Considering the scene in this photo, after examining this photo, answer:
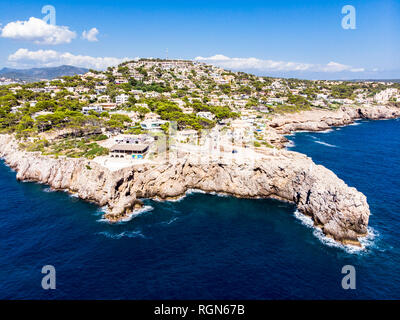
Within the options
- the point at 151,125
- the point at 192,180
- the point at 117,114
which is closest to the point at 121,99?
the point at 117,114

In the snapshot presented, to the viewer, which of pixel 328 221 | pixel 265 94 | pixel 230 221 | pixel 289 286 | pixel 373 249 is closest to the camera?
pixel 289 286

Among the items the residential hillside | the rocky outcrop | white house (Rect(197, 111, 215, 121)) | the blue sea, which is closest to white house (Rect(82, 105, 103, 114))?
Answer: the residential hillside

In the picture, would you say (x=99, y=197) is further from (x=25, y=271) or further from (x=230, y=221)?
(x=230, y=221)

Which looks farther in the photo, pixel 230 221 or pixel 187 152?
pixel 187 152

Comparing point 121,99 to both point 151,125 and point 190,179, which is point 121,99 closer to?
point 151,125

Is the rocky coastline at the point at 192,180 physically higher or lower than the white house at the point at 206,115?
lower

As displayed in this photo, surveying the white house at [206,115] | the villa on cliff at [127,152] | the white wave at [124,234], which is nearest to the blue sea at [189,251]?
the white wave at [124,234]

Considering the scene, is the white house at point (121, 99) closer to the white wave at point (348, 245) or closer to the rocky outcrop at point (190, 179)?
the rocky outcrop at point (190, 179)
